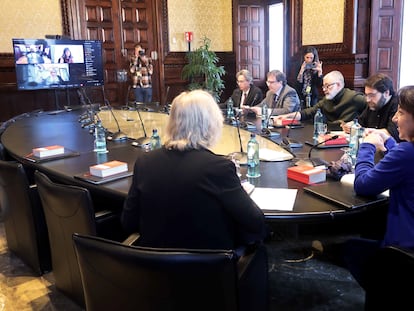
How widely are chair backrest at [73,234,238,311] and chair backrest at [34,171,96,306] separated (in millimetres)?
580

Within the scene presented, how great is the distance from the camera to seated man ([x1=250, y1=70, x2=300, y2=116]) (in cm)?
432

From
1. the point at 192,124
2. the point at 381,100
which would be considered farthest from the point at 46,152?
the point at 381,100

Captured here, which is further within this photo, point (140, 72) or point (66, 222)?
point (140, 72)

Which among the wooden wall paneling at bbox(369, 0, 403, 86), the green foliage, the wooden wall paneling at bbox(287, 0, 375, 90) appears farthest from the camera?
the green foliage

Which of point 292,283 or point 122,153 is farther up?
point 122,153

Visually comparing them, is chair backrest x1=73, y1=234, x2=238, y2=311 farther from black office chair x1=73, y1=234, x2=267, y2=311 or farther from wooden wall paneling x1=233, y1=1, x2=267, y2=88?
wooden wall paneling x1=233, y1=1, x2=267, y2=88

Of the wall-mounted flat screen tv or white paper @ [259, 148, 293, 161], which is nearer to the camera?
white paper @ [259, 148, 293, 161]

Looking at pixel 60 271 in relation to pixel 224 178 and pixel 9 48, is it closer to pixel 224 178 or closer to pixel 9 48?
pixel 224 178

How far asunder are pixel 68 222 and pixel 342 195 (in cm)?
113

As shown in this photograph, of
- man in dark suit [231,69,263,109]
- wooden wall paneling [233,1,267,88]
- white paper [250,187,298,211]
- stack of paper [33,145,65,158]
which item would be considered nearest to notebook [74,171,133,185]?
stack of paper [33,145,65,158]

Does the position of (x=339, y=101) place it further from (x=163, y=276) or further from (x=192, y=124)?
(x=163, y=276)

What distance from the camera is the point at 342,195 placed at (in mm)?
1630

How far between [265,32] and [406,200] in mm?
6984

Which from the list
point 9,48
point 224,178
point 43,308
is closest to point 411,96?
point 224,178
